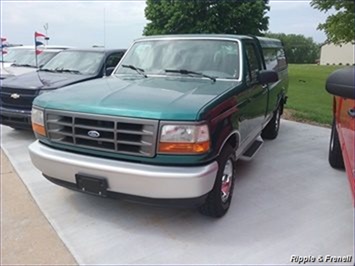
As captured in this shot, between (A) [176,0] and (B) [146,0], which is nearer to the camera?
(A) [176,0]

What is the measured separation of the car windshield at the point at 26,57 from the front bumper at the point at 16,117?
12.2 ft

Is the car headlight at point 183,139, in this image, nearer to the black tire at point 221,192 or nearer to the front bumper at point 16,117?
the black tire at point 221,192

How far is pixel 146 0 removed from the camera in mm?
17891

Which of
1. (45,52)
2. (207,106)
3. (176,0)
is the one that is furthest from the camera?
(176,0)

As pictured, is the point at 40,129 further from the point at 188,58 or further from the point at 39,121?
the point at 188,58

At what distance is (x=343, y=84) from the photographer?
2.40m

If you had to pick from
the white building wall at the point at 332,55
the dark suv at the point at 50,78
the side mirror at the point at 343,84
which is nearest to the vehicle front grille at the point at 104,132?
the side mirror at the point at 343,84

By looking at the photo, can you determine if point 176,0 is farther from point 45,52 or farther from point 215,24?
Answer: point 45,52

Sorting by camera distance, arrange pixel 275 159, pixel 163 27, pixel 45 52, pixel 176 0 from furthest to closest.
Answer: pixel 163 27, pixel 176 0, pixel 45 52, pixel 275 159

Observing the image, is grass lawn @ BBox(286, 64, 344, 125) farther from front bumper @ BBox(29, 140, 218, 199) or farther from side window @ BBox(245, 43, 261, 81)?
front bumper @ BBox(29, 140, 218, 199)

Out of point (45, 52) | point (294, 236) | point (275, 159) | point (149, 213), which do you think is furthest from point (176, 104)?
point (45, 52)

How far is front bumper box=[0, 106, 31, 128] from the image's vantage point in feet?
20.3

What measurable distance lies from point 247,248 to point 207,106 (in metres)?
1.28

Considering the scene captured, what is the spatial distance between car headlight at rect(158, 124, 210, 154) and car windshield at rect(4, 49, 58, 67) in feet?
25.5
